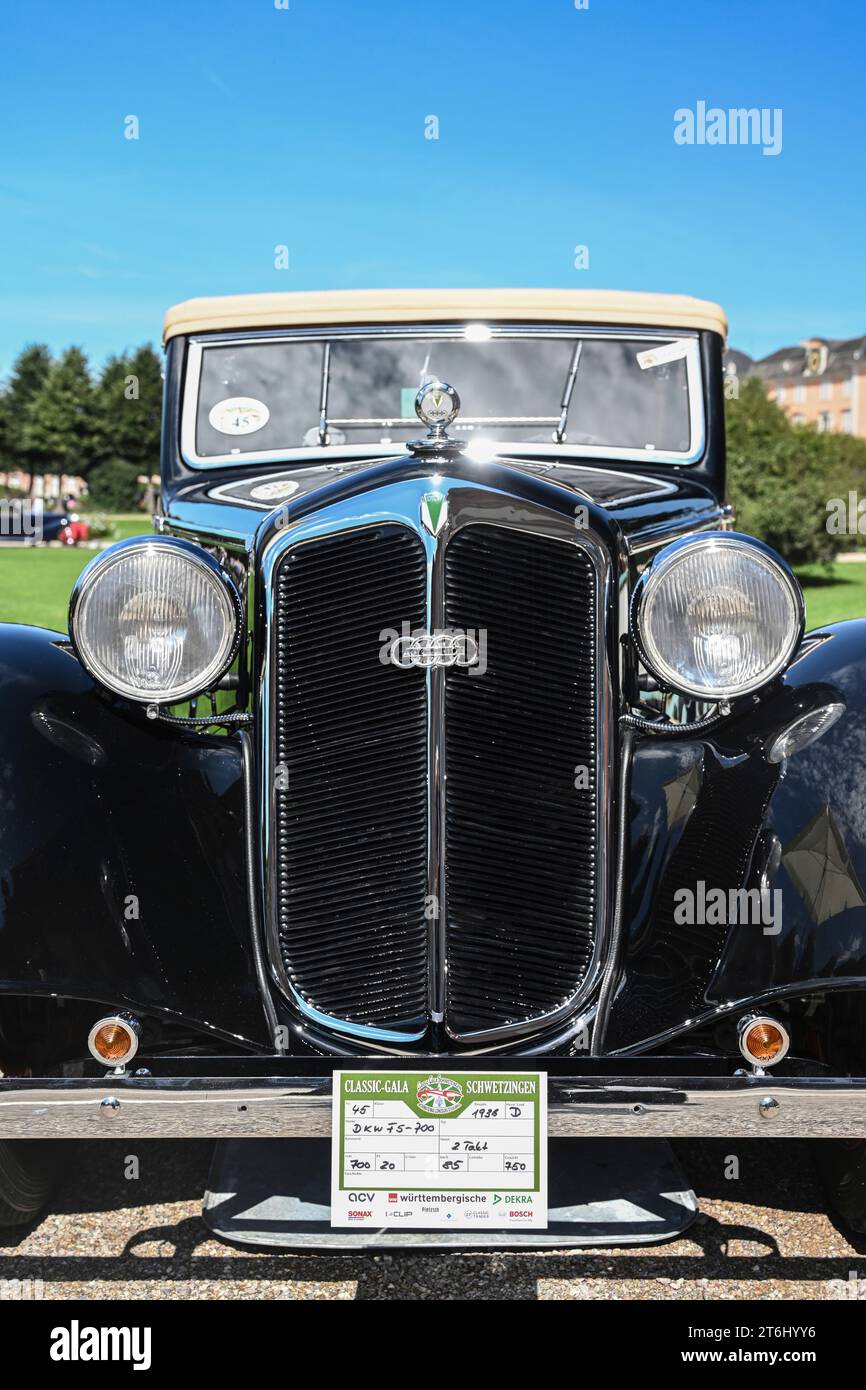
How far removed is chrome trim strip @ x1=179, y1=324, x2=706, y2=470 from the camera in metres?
3.78

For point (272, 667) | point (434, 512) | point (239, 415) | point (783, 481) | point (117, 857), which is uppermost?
point (783, 481)

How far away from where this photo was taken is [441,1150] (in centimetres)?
214

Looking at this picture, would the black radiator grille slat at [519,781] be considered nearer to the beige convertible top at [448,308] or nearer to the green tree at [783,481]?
the beige convertible top at [448,308]

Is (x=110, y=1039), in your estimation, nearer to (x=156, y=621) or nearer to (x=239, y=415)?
(x=156, y=621)

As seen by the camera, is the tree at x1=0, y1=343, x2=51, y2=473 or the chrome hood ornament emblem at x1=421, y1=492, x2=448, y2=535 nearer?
the chrome hood ornament emblem at x1=421, y1=492, x2=448, y2=535

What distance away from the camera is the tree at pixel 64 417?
49.4 metres

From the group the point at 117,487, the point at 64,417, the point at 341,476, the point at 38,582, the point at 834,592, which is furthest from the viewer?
the point at 64,417

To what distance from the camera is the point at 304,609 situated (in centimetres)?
254

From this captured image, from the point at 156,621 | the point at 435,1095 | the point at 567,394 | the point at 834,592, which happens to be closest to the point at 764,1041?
the point at 435,1095

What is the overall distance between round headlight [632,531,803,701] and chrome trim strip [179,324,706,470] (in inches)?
51.7

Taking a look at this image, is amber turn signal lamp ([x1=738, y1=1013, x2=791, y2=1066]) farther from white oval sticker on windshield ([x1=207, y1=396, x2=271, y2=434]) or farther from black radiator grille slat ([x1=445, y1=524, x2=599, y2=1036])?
white oval sticker on windshield ([x1=207, y1=396, x2=271, y2=434])

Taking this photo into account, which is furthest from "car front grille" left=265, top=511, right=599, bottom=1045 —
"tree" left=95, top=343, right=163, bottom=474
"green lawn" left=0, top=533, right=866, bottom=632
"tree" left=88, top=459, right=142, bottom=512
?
"tree" left=95, top=343, right=163, bottom=474

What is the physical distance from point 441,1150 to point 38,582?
831 inches
